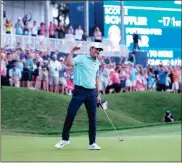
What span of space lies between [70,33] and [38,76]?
9.12m

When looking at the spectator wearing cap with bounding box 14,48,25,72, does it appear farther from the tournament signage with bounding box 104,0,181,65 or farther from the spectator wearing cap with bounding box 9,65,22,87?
the tournament signage with bounding box 104,0,181,65

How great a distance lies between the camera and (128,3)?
41875 mm

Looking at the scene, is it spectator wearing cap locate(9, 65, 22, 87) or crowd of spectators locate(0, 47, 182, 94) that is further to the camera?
crowd of spectators locate(0, 47, 182, 94)

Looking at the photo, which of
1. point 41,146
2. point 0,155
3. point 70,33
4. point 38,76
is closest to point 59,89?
point 38,76

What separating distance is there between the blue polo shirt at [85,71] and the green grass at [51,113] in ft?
23.9

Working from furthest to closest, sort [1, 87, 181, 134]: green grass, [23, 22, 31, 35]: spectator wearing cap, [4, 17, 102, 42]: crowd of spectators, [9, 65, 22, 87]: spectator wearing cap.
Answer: [23, 22, 31, 35]: spectator wearing cap, [4, 17, 102, 42]: crowd of spectators, [9, 65, 22, 87]: spectator wearing cap, [1, 87, 181, 134]: green grass

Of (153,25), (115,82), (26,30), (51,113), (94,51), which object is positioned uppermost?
(153,25)

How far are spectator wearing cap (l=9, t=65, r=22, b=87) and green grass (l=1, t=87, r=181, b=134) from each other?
117cm

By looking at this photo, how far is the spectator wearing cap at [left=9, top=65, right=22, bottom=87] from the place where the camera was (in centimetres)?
2461

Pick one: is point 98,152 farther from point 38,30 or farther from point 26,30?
point 38,30

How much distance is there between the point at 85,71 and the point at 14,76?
508 inches

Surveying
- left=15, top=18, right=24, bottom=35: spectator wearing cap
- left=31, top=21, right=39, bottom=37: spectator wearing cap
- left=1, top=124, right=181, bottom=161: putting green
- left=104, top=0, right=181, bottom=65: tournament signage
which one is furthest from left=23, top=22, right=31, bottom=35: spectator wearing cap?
left=1, top=124, right=181, bottom=161: putting green

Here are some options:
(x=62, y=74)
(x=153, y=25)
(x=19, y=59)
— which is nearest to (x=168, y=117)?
(x=62, y=74)

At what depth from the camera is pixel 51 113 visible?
2244 centimetres
